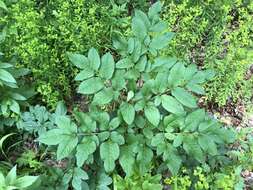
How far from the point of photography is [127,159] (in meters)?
2.43

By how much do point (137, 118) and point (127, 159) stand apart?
0.84 feet

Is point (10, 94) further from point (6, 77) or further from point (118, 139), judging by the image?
point (118, 139)

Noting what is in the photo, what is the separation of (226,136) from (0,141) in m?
1.49

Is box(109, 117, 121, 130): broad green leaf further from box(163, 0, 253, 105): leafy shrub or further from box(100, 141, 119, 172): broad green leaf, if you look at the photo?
box(163, 0, 253, 105): leafy shrub

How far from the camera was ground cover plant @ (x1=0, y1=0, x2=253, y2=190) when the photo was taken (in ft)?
7.77

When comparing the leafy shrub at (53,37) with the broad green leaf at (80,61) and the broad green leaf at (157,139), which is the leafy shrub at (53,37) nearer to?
the broad green leaf at (80,61)

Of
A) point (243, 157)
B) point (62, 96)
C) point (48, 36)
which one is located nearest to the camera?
point (243, 157)

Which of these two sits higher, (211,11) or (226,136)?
(211,11)

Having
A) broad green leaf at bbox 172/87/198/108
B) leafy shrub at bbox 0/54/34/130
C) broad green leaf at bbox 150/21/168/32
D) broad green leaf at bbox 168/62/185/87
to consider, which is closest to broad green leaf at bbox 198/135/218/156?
broad green leaf at bbox 172/87/198/108

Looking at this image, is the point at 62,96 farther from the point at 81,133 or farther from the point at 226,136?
the point at 226,136

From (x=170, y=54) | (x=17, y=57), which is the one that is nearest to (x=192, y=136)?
(x=170, y=54)

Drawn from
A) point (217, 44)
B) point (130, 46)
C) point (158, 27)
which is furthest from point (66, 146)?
point (217, 44)

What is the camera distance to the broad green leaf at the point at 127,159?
2414mm

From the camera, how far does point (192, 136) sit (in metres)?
2.40
